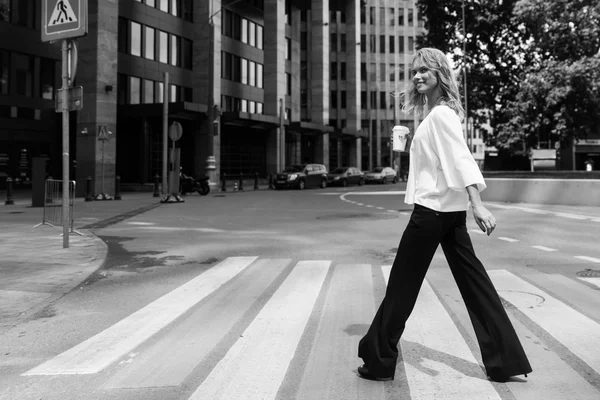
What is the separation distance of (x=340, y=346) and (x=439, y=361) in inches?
28.1

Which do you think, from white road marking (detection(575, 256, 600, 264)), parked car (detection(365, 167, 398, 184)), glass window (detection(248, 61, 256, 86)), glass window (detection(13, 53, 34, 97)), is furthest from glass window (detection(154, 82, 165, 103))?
white road marking (detection(575, 256, 600, 264))

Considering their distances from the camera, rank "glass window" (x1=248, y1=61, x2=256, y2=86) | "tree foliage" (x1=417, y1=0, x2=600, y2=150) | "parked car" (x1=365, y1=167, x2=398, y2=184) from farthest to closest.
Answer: "parked car" (x1=365, y1=167, x2=398, y2=184) → "glass window" (x1=248, y1=61, x2=256, y2=86) → "tree foliage" (x1=417, y1=0, x2=600, y2=150)

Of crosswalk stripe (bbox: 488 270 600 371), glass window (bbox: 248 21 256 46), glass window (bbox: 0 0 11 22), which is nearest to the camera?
crosswalk stripe (bbox: 488 270 600 371)

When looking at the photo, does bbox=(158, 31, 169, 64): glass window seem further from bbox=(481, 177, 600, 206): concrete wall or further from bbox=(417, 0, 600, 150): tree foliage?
bbox=(481, 177, 600, 206): concrete wall

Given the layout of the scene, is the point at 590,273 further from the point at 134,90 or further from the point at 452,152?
the point at 134,90

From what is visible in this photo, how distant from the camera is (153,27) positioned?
36438mm

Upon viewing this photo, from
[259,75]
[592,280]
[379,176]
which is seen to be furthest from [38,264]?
[379,176]

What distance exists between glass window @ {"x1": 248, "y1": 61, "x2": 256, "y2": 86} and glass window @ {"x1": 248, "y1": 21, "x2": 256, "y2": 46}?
157cm

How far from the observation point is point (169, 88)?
37.9 metres

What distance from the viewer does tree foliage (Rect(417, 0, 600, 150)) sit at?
23297 millimetres

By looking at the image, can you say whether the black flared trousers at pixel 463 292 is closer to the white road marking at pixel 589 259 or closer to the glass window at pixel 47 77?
the white road marking at pixel 589 259

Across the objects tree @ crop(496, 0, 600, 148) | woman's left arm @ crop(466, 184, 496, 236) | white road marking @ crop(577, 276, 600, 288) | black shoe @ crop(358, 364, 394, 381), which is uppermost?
tree @ crop(496, 0, 600, 148)

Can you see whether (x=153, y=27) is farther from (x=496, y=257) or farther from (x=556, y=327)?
(x=556, y=327)

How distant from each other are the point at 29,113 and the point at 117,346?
3114 cm
